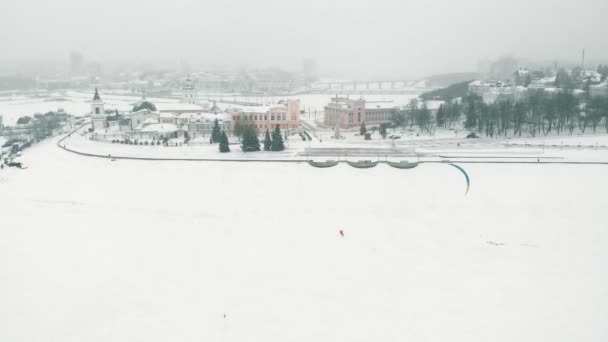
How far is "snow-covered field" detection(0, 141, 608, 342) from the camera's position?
6.75m

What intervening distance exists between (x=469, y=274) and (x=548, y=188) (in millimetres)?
7285

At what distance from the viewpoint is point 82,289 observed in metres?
7.77

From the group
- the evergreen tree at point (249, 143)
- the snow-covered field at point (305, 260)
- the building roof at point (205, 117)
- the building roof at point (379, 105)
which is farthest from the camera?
the building roof at point (379, 105)

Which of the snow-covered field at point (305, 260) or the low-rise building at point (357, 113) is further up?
the low-rise building at point (357, 113)

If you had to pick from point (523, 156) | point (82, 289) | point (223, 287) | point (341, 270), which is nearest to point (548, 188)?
point (523, 156)

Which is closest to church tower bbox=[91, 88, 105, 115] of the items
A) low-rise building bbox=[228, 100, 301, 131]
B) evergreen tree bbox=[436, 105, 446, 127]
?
low-rise building bbox=[228, 100, 301, 131]

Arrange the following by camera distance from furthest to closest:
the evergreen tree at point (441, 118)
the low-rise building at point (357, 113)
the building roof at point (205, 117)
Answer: the low-rise building at point (357, 113)
the evergreen tree at point (441, 118)
the building roof at point (205, 117)

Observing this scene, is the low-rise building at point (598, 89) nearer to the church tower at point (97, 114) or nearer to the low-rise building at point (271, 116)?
the low-rise building at point (271, 116)

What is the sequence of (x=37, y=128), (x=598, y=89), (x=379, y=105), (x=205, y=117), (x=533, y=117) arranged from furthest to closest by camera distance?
1. (x=598, y=89)
2. (x=379, y=105)
3. (x=37, y=128)
4. (x=205, y=117)
5. (x=533, y=117)

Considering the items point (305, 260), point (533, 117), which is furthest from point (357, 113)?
point (305, 260)

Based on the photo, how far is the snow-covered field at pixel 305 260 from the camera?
675 cm

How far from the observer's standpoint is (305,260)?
8.80 metres

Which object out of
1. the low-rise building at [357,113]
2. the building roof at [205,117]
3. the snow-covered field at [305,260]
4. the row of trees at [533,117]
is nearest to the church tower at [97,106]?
the building roof at [205,117]

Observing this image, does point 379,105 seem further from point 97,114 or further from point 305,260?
point 305,260
